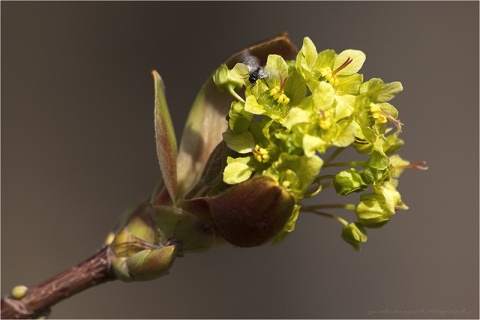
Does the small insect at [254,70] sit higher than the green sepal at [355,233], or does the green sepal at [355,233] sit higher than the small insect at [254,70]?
the small insect at [254,70]

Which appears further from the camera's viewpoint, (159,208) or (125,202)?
(125,202)

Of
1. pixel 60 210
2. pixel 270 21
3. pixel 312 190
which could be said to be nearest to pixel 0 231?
pixel 60 210

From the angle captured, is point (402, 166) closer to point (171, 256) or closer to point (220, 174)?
point (220, 174)

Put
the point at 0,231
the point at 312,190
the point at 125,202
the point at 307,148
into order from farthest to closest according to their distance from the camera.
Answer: the point at 125,202 → the point at 0,231 → the point at 312,190 → the point at 307,148

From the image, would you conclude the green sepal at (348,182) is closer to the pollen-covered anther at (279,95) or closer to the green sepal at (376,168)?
the green sepal at (376,168)

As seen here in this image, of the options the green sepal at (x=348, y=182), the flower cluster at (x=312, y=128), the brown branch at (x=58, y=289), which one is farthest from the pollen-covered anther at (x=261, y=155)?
the brown branch at (x=58, y=289)

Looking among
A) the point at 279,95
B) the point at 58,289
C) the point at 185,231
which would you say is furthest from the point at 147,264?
the point at 279,95
